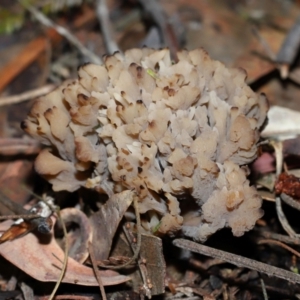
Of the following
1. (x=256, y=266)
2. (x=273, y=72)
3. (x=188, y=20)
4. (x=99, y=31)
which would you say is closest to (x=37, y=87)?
(x=99, y=31)

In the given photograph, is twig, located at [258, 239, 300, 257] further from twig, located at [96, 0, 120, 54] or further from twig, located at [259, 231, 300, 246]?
twig, located at [96, 0, 120, 54]

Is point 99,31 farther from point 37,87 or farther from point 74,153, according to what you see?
point 74,153

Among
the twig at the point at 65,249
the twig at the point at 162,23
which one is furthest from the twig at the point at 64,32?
the twig at the point at 65,249

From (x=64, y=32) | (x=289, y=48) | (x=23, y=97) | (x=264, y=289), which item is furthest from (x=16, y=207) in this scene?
(x=289, y=48)

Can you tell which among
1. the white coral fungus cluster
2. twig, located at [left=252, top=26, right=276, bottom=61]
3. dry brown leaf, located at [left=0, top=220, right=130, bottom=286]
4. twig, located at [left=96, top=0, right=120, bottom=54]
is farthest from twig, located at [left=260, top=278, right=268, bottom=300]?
twig, located at [left=96, top=0, right=120, bottom=54]

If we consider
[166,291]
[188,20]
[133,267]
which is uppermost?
[188,20]

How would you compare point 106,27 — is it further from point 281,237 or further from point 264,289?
point 264,289
